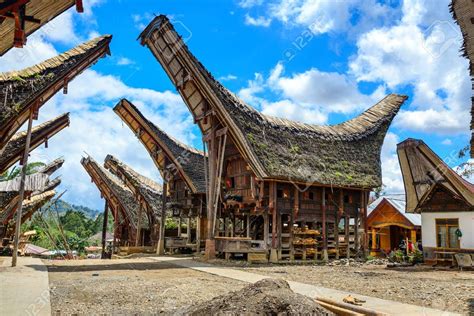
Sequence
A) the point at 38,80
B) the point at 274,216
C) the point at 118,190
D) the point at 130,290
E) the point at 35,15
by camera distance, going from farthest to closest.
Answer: the point at 118,190, the point at 274,216, the point at 38,80, the point at 130,290, the point at 35,15

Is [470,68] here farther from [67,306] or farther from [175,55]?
[175,55]

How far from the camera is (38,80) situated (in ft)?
38.9

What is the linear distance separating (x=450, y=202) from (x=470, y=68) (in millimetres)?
10596

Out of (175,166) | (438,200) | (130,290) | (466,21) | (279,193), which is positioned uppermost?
(466,21)

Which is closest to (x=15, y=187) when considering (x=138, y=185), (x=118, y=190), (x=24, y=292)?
(x=138, y=185)

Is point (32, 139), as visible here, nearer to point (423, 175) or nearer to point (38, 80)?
point (38, 80)

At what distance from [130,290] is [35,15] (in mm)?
5679

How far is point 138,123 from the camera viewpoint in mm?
22719

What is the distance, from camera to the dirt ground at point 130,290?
6.52 m

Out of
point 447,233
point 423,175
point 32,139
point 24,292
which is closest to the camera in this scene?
point 24,292

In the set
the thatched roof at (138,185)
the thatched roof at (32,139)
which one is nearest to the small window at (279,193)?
the thatched roof at (32,139)

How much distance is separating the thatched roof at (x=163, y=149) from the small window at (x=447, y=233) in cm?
1163

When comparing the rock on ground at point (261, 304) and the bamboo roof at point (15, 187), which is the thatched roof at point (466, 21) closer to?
the rock on ground at point (261, 304)

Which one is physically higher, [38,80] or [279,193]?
[38,80]
